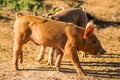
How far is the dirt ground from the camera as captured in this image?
9352mm

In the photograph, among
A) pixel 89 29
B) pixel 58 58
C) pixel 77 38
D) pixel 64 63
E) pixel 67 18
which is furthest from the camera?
pixel 67 18

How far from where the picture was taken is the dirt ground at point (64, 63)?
9.35 meters

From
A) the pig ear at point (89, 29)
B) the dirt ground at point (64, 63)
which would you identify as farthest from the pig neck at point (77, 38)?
the dirt ground at point (64, 63)

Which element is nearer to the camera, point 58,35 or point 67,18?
point 58,35

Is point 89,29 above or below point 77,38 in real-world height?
above

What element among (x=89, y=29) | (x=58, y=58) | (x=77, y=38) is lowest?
(x=58, y=58)

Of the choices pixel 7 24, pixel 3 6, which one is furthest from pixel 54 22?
pixel 3 6

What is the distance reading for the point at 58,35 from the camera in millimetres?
9344

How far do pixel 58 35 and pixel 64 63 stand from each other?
167 centimetres

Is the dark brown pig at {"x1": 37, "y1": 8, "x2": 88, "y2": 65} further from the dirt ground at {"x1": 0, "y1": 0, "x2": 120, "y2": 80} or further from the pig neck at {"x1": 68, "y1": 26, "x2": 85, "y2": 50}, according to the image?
the pig neck at {"x1": 68, "y1": 26, "x2": 85, "y2": 50}

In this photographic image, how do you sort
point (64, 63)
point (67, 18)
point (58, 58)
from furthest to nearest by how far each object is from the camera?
point (67, 18)
point (64, 63)
point (58, 58)

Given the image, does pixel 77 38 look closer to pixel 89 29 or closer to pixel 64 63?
pixel 89 29

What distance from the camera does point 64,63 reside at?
1084 cm

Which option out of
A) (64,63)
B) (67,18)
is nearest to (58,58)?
(64,63)
